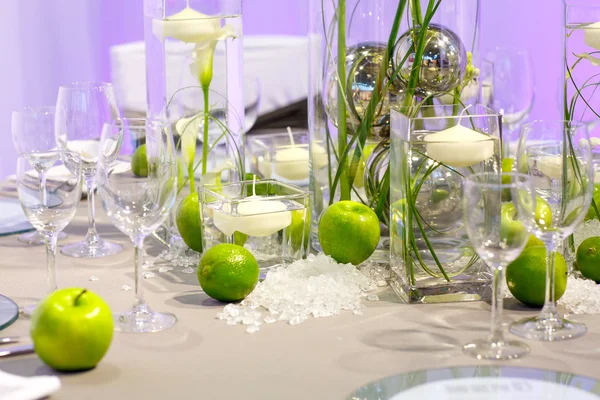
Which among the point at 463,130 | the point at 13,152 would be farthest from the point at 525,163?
the point at 13,152

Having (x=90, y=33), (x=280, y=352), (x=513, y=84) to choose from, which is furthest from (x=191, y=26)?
(x=90, y=33)

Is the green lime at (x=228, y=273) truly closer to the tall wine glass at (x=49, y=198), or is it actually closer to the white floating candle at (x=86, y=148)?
the tall wine glass at (x=49, y=198)

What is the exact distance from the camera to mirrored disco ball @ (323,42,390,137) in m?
1.30

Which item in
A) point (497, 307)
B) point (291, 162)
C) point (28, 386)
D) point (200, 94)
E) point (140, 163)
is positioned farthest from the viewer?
point (291, 162)

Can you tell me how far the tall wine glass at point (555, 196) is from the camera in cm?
100

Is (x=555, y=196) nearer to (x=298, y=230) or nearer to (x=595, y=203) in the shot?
(x=595, y=203)

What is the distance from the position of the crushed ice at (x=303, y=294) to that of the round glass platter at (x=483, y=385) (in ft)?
0.79

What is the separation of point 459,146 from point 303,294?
0.91 ft

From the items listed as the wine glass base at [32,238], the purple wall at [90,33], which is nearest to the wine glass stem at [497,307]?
the wine glass base at [32,238]

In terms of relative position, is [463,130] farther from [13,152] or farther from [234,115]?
[13,152]

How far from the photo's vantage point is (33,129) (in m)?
1.30

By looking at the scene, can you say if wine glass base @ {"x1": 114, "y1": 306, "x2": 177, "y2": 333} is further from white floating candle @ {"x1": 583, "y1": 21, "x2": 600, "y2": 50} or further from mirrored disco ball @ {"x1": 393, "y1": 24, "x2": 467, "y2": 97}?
white floating candle @ {"x1": 583, "y1": 21, "x2": 600, "y2": 50}

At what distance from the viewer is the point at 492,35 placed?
145 inches

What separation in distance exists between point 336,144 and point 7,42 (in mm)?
3060
